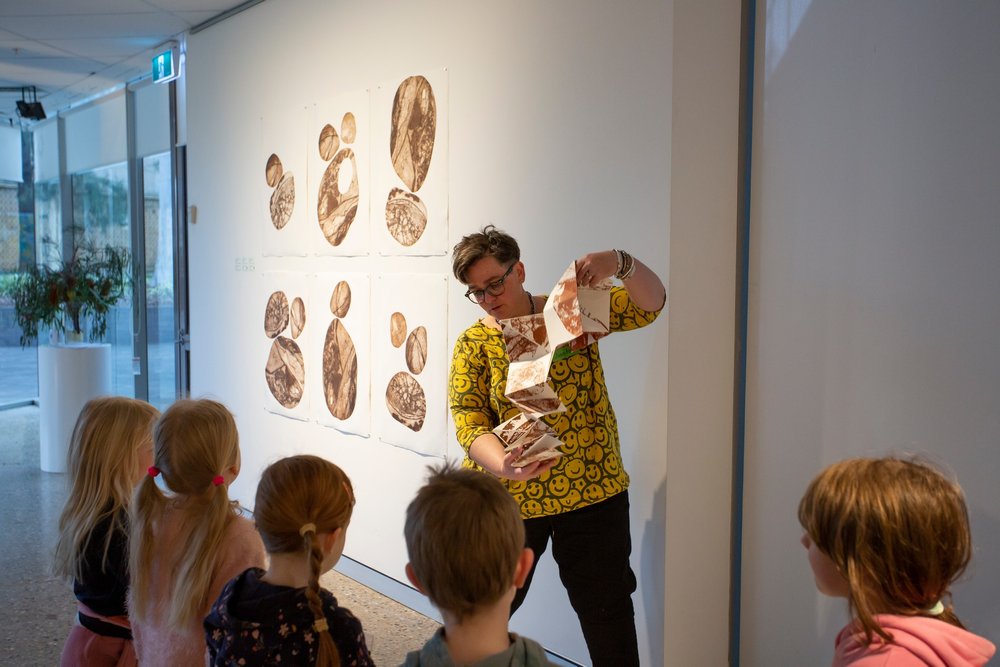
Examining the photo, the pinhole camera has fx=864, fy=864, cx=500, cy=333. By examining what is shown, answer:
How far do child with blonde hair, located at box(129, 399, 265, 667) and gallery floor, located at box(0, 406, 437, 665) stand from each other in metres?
1.46

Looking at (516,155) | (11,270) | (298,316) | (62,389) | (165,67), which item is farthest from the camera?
(11,270)

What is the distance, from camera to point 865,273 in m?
2.70

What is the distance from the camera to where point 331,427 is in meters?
4.53

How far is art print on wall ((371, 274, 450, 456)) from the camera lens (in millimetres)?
3791

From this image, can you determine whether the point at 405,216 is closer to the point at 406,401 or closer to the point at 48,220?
the point at 406,401

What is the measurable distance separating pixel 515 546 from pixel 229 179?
14.2ft

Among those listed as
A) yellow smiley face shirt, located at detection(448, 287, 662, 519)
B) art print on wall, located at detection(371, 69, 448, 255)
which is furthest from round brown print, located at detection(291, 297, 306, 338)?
yellow smiley face shirt, located at detection(448, 287, 662, 519)

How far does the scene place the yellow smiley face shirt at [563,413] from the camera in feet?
8.32

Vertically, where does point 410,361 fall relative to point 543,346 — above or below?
below

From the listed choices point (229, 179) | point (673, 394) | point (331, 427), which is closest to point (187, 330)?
point (229, 179)

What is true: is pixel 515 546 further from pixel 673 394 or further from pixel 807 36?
pixel 807 36

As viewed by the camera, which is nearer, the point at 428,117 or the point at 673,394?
the point at 673,394

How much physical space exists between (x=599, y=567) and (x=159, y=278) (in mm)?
5917

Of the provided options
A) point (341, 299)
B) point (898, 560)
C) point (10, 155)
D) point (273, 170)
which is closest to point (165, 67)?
point (273, 170)
